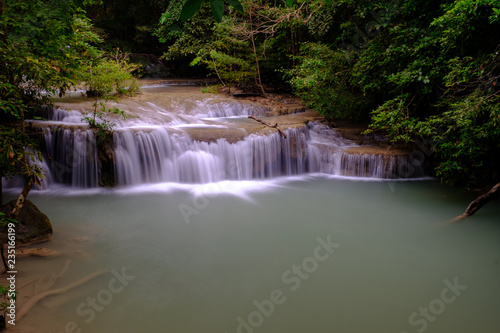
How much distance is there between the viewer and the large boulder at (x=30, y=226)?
17.1 feet

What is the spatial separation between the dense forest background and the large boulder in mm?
1110

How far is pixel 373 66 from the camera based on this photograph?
855cm

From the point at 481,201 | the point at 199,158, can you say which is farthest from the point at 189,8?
the point at 199,158

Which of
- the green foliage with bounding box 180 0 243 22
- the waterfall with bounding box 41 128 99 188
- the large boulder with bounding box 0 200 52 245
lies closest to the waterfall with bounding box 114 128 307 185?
the waterfall with bounding box 41 128 99 188

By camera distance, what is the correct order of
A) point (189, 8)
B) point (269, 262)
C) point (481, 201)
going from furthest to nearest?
point (481, 201) → point (269, 262) → point (189, 8)

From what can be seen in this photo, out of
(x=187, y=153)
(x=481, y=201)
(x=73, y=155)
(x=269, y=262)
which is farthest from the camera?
(x=187, y=153)

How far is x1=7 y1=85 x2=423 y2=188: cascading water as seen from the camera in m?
8.20

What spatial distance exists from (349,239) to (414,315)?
197cm

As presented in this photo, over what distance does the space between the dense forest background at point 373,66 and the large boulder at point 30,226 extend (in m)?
1.11

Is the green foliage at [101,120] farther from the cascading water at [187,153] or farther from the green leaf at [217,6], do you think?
the green leaf at [217,6]

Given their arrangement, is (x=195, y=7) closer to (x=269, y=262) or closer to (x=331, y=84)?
(x=269, y=262)

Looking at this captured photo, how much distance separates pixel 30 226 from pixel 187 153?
414 centimetres

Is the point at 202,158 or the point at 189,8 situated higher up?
the point at 189,8

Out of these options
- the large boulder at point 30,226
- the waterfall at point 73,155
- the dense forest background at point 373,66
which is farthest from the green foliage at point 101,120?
the large boulder at point 30,226
